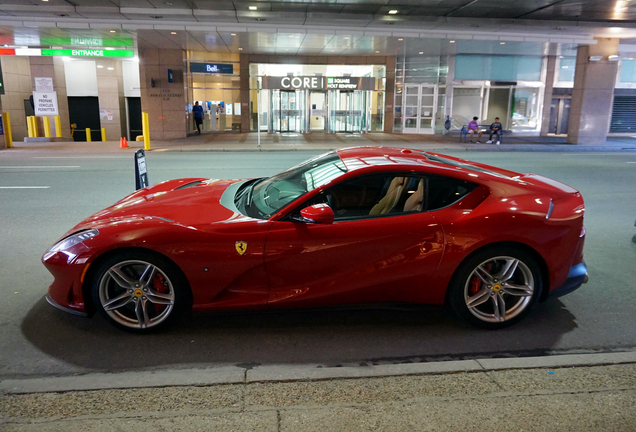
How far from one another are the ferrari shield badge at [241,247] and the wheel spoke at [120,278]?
87 cm

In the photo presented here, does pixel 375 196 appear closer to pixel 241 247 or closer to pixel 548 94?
pixel 241 247

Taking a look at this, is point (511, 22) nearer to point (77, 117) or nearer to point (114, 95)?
point (114, 95)

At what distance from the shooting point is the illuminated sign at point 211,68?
28641 millimetres

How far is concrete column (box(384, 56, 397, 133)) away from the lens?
31766mm

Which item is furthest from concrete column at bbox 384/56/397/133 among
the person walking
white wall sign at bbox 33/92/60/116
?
white wall sign at bbox 33/92/60/116

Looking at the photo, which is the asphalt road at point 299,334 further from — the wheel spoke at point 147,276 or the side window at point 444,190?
the side window at point 444,190

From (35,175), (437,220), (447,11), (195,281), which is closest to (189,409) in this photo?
(195,281)

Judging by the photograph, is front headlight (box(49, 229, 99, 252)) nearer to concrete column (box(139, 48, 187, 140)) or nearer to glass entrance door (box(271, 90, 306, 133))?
concrete column (box(139, 48, 187, 140))

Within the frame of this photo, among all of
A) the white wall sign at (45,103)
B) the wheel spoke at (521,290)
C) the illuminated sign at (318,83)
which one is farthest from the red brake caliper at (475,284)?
the illuminated sign at (318,83)

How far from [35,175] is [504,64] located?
29.1 meters

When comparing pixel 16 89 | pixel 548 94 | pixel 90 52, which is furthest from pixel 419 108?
pixel 16 89

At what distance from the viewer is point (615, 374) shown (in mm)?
3316

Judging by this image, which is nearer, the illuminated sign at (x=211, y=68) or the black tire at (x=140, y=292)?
the black tire at (x=140, y=292)

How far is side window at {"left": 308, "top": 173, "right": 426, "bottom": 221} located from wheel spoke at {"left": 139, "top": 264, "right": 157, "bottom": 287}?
1342mm
